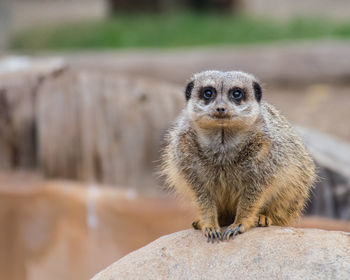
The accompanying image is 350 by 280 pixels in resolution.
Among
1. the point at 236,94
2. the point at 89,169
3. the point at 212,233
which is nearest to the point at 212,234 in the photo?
the point at 212,233

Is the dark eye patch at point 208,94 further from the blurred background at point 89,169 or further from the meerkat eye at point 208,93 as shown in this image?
the blurred background at point 89,169

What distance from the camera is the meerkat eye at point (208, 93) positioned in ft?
11.5

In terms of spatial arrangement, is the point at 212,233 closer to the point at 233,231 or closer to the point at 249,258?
the point at 233,231

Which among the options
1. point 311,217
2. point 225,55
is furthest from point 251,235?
point 225,55

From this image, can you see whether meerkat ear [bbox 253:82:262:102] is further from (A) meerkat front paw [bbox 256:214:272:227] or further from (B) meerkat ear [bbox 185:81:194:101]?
(A) meerkat front paw [bbox 256:214:272:227]

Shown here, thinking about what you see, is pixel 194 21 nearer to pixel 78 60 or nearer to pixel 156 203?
pixel 78 60

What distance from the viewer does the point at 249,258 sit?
→ 125 inches

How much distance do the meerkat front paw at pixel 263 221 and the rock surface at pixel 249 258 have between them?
0.09 meters

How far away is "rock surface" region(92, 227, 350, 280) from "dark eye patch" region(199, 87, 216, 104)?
690mm

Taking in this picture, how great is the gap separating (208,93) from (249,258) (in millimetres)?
862

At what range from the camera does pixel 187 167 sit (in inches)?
141

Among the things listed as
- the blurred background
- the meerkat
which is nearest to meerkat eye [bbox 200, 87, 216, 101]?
the meerkat

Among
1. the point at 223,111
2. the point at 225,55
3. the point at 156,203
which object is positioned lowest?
the point at 156,203

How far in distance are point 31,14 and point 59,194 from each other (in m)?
8.83
